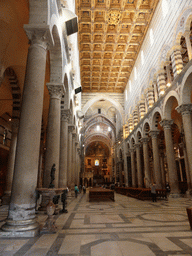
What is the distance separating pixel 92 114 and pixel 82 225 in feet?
102

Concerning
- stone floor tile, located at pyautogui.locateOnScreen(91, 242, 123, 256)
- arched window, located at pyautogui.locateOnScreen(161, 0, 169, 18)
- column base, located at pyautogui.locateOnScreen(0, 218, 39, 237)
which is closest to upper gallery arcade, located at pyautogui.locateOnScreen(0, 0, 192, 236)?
column base, located at pyautogui.locateOnScreen(0, 218, 39, 237)

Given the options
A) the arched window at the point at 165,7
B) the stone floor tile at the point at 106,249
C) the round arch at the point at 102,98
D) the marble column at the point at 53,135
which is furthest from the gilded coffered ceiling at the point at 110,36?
the stone floor tile at the point at 106,249

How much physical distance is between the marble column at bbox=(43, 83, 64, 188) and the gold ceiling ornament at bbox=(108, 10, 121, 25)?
38.1 ft

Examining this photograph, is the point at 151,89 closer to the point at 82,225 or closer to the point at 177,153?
the point at 177,153

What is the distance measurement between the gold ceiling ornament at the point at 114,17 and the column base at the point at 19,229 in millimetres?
17205

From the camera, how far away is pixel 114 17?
53.9 ft

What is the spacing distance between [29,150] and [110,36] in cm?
1789

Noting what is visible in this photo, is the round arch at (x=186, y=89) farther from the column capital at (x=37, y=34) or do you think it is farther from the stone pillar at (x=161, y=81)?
the column capital at (x=37, y=34)

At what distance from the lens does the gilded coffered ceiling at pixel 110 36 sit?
51.2ft

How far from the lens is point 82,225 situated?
5.00 meters

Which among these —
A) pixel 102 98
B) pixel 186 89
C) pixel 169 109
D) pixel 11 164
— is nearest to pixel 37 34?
pixel 11 164

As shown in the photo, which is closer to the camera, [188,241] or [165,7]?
[188,241]

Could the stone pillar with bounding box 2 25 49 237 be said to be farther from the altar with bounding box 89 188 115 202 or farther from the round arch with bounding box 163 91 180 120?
the round arch with bounding box 163 91 180 120

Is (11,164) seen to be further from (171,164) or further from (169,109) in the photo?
(169,109)
